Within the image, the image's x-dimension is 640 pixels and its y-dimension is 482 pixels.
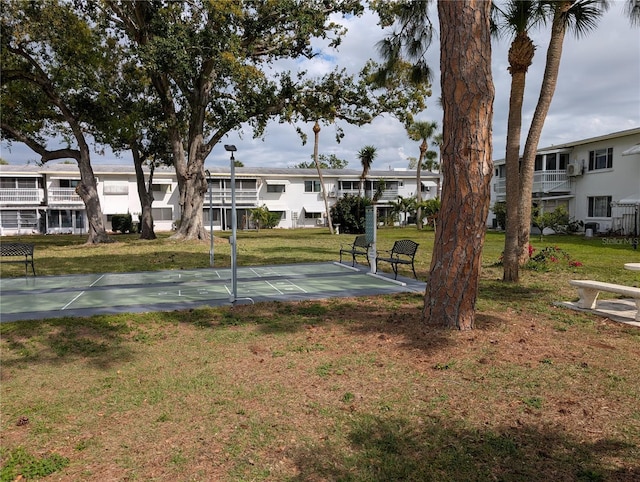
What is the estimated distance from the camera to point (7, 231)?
136 feet

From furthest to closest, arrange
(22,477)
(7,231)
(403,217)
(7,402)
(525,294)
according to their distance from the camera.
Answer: (403,217) → (7,231) → (525,294) → (7,402) → (22,477)

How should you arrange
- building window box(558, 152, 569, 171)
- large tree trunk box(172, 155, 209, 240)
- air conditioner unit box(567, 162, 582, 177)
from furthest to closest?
building window box(558, 152, 569, 171), air conditioner unit box(567, 162, 582, 177), large tree trunk box(172, 155, 209, 240)

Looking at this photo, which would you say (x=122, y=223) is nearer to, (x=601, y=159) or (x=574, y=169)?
(x=574, y=169)

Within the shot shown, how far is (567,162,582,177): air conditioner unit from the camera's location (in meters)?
30.0

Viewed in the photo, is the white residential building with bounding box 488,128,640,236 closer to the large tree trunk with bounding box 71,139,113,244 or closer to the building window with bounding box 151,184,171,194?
the large tree trunk with bounding box 71,139,113,244

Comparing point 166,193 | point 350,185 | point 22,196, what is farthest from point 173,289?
point 350,185

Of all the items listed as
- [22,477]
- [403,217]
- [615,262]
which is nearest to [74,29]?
[22,477]

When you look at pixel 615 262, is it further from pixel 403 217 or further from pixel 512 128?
pixel 403 217

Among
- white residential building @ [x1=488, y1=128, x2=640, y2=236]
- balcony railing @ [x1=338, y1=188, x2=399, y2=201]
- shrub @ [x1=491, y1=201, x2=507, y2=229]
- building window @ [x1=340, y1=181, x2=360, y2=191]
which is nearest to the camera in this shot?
white residential building @ [x1=488, y1=128, x2=640, y2=236]

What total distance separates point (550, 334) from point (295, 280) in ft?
21.5

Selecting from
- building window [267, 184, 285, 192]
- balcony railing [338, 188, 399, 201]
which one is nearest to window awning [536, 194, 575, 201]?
balcony railing [338, 188, 399, 201]

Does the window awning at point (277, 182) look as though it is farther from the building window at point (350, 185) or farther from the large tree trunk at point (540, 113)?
the large tree trunk at point (540, 113)

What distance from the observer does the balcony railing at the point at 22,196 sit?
134 ft

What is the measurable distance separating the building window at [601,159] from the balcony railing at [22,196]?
46168mm
